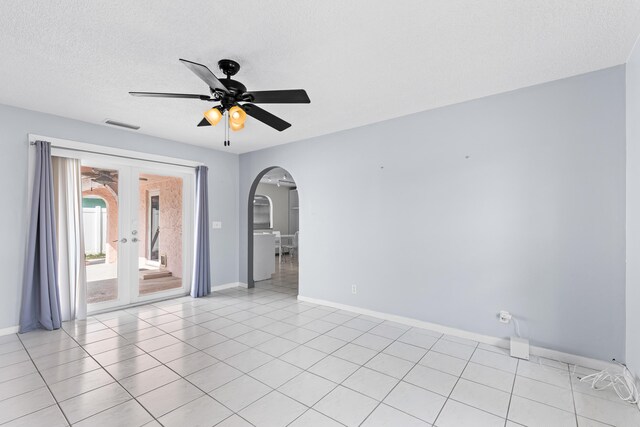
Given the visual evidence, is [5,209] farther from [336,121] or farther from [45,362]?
[336,121]

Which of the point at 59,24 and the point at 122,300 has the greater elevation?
the point at 59,24

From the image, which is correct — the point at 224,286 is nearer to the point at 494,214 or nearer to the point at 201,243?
the point at 201,243

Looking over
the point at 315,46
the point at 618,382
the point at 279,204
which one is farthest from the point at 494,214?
the point at 279,204

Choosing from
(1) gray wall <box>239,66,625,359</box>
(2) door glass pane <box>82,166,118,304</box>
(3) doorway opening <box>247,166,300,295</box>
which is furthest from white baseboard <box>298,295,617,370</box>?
(2) door glass pane <box>82,166,118,304</box>

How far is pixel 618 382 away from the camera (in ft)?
7.98

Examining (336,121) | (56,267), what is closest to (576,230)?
(336,121)

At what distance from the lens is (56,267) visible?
12.1ft

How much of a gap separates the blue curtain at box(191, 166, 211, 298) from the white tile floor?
1.38 m

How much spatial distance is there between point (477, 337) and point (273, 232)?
5263 millimetres

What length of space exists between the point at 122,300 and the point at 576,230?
582 cm

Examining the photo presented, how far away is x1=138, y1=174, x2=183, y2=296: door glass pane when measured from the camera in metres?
4.88

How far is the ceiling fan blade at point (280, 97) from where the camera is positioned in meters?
2.29

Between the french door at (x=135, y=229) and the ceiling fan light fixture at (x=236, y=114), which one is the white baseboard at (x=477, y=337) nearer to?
the french door at (x=135, y=229)

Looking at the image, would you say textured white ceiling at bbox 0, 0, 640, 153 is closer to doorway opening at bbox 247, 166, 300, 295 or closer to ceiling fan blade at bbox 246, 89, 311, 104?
ceiling fan blade at bbox 246, 89, 311, 104
